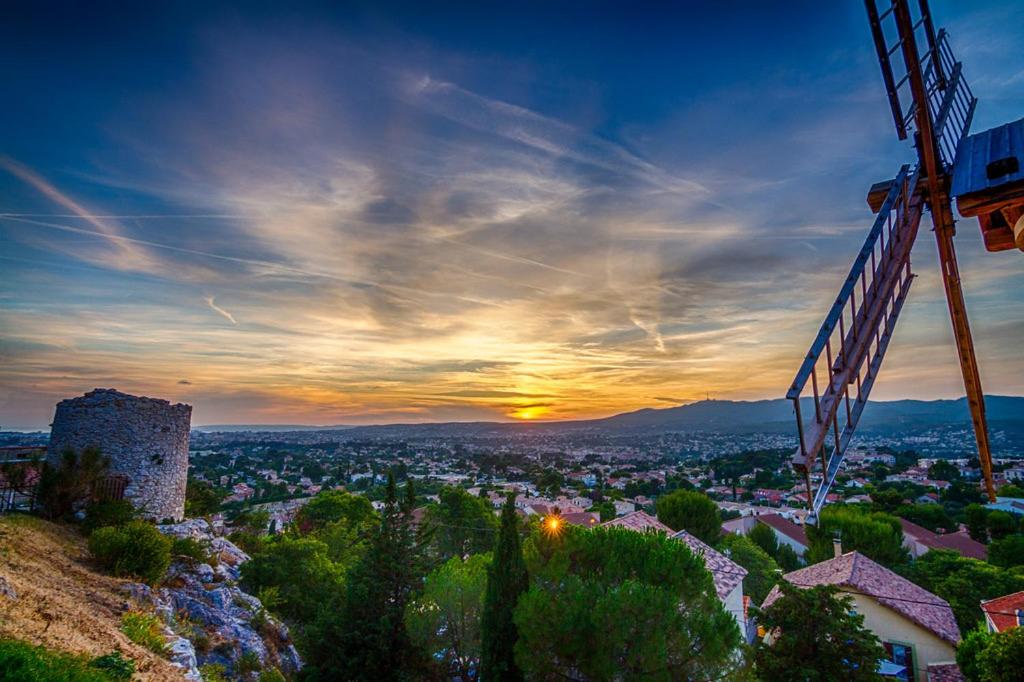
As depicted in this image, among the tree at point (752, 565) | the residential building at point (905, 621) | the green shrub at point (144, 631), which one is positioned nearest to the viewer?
the green shrub at point (144, 631)

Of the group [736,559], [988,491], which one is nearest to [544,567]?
[988,491]

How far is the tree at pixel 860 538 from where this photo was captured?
27422mm

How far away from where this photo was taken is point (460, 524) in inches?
1176

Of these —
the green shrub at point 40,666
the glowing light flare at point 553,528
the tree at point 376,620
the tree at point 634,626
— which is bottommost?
the tree at point 376,620

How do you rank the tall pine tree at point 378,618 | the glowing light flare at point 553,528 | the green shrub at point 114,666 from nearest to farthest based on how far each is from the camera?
1. the green shrub at point 114,666
2. the tall pine tree at point 378,618
3. the glowing light flare at point 553,528

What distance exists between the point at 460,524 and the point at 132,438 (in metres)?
20.6

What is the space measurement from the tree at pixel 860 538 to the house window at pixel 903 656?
10.6 m

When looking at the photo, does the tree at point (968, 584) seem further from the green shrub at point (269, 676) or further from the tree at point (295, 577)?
the green shrub at point (269, 676)

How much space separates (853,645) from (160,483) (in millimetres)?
17726

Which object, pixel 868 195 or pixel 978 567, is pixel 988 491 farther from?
pixel 978 567

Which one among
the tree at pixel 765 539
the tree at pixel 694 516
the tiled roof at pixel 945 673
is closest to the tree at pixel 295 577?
the tiled roof at pixel 945 673

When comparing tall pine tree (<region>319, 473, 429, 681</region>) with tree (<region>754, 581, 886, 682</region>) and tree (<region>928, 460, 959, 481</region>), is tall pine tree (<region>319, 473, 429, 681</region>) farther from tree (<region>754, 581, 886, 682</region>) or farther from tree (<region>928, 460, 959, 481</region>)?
tree (<region>928, 460, 959, 481</region>)

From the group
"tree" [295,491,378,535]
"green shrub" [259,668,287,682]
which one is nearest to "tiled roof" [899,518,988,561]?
"tree" [295,491,378,535]

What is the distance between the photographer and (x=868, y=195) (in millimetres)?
3744
